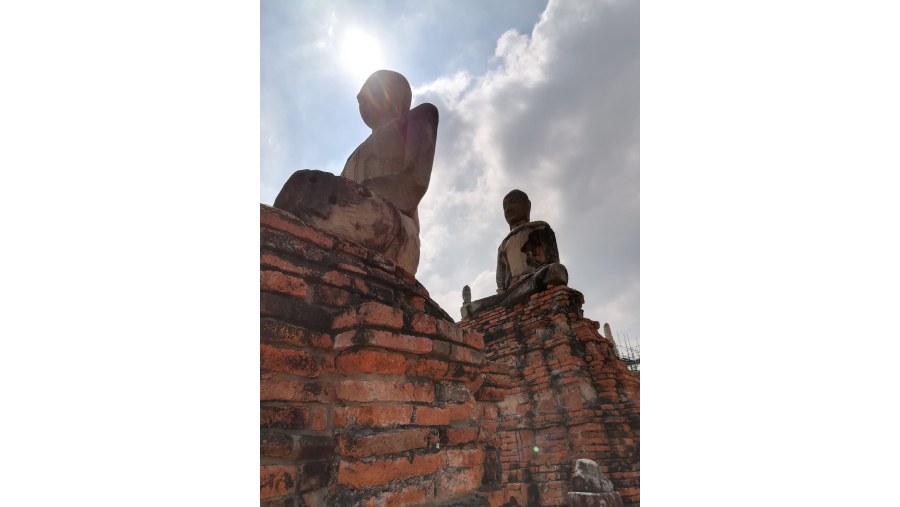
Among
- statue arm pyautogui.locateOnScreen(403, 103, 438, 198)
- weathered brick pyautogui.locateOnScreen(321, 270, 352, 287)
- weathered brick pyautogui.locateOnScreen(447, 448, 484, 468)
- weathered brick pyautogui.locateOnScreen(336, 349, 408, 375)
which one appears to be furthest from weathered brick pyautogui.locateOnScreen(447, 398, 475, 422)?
statue arm pyautogui.locateOnScreen(403, 103, 438, 198)

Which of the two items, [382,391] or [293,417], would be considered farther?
[382,391]

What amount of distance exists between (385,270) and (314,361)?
558 millimetres

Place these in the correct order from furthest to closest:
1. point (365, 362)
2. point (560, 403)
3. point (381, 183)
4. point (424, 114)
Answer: point (560, 403) → point (424, 114) → point (381, 183) → point (365, 362)

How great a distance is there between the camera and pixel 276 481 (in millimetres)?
1222

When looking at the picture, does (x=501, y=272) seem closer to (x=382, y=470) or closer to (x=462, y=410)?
(x=462, y=410)

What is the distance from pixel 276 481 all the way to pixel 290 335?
0.42 metres

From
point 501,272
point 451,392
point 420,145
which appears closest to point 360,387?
point 451,392

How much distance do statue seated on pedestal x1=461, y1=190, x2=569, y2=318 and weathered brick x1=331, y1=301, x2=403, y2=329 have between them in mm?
5190

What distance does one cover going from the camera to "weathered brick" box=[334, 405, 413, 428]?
1373 mm

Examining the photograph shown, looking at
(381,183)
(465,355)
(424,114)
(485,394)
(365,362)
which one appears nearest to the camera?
(365,362)

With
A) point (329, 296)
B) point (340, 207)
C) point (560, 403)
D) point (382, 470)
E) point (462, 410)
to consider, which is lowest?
point (560, 403)

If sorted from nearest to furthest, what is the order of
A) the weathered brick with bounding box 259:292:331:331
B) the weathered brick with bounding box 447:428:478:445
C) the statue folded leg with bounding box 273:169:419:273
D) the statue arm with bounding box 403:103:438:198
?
the weathered brick with bounding box 259:292:331:331 < the weathered brick with bounding box 447:428:478:445 < the statue folded leg with bounding box 273:169:419:273 < the statue arm with bounding box 403:103:438:198

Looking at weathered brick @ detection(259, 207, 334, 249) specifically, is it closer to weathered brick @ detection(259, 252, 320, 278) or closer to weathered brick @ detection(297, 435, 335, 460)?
weathered brick @ detection(259, 252, 320, 278)

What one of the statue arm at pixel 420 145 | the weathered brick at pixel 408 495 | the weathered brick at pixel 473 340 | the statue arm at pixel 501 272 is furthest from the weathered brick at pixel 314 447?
the statue arm at pixel 501 272
